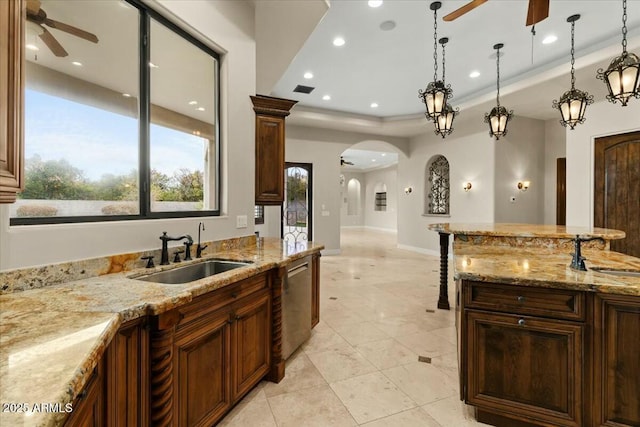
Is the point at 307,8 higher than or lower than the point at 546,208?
higher

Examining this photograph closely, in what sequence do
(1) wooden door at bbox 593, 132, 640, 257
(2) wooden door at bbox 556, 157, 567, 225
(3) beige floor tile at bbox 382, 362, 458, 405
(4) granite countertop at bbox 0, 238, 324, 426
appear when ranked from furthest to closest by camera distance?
(2) wooden door at bbox 556, 157, 567, 225
(1) wooden door at bbox 593, 132, 640, 257
(3) beige floor tile at bbox 382, 362, 458, 405
(4) granite countertop at bbox 0, 238, 324, 426

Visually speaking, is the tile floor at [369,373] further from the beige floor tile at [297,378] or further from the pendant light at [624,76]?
the pendant light at [624,76]

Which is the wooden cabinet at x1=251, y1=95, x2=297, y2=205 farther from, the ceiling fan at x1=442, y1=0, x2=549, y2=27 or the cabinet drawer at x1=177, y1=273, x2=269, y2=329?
the ceiling fan at x1=442, y1=0, x2=549, y2=27

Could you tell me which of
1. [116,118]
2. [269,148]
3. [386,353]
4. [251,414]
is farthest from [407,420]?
[116,118]

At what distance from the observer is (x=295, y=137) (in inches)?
298

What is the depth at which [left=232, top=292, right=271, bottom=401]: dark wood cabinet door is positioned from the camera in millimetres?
1877

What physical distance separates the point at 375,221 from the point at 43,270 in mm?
14912

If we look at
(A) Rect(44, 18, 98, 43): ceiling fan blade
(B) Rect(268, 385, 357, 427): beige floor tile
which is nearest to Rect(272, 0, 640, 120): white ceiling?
(A) Rect(44, 18, 98, 43): ceiling fan blade

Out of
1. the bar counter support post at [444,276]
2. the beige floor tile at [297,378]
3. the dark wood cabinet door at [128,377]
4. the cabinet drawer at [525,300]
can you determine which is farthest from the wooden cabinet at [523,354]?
the bar counter support post at [444,276]

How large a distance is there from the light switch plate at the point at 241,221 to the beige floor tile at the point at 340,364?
1341mm

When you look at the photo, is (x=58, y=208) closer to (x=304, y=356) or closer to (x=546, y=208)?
(x=304, y=356)

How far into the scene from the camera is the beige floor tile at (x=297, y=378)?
2.21 metres

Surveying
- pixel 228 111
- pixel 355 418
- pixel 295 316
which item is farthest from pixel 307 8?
pixel 355 418

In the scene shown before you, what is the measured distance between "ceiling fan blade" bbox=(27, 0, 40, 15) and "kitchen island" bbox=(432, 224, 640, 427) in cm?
281
